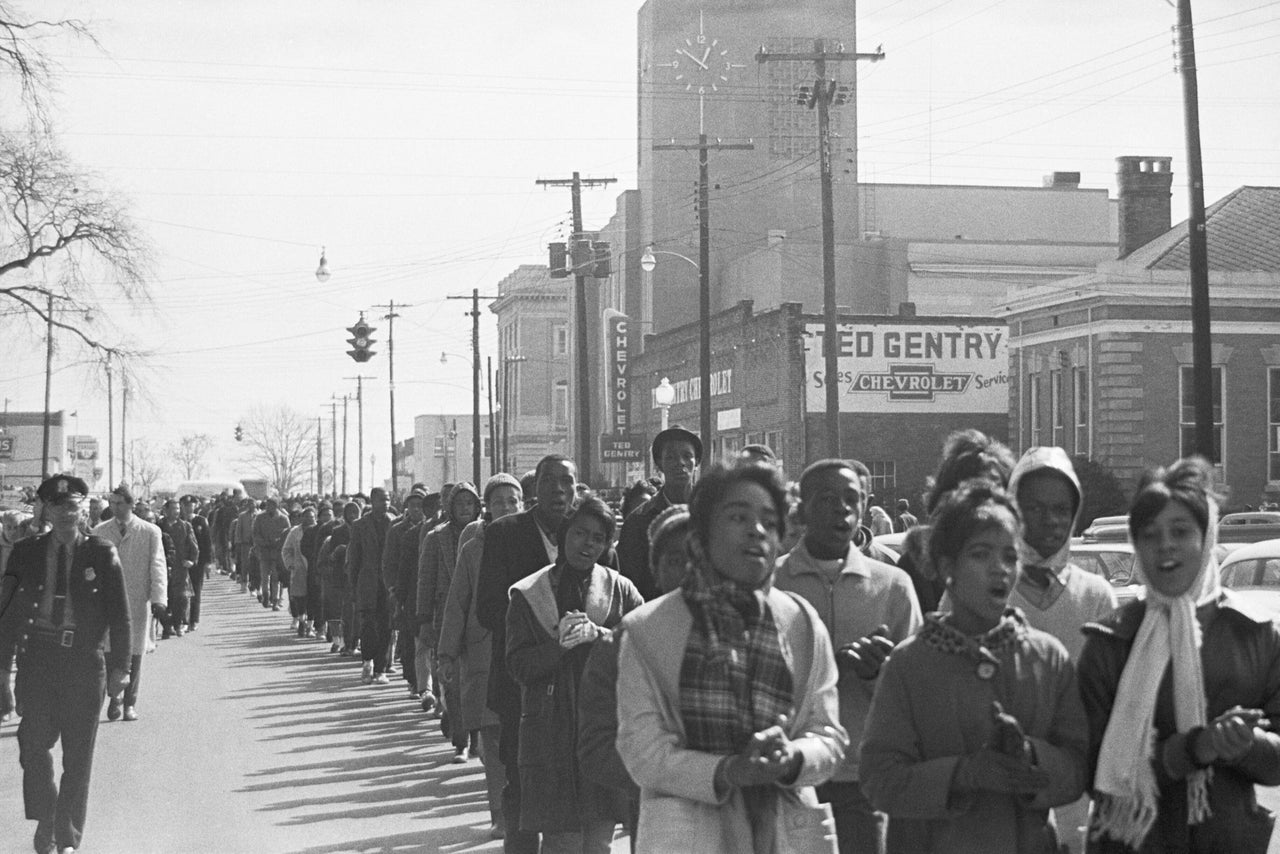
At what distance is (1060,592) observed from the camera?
5.99 meters

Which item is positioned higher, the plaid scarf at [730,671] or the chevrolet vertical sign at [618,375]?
the chevrolet vertical sign at [618,375]

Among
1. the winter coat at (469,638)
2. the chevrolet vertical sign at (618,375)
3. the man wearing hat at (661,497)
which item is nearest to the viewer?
the man wearing hat at (661,497)

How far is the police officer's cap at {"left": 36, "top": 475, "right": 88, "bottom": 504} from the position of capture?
408 inches

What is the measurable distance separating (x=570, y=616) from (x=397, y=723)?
1031 cm

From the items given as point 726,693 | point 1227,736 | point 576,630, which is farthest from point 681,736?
point 576,630

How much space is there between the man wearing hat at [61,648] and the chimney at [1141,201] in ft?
146

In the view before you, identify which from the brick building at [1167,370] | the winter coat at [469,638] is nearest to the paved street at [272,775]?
the winter coat at [469,638]

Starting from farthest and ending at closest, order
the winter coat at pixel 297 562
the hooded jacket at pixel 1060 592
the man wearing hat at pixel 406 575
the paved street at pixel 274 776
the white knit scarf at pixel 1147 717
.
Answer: the winter coat at pixel 297 562 < the man wearing hat at pixel 406 575 < the paved street at pixel 274 776 < the hooded jacket at pixel 1060 592 < the white knit scarf at pixel 1147 717

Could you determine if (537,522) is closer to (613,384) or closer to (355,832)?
(355,832)

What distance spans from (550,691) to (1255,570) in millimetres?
10700

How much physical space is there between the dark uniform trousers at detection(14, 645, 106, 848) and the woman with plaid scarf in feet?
19.8

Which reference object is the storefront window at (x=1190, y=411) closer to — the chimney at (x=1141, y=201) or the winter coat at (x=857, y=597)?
the chimney at (x=1141, y=201)

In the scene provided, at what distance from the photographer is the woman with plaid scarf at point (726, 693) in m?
4.84

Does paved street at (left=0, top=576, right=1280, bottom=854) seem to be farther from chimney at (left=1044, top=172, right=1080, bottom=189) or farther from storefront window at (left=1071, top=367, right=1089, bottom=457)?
chimney at (left=1044, top=172, right=1080, bottom=189)
